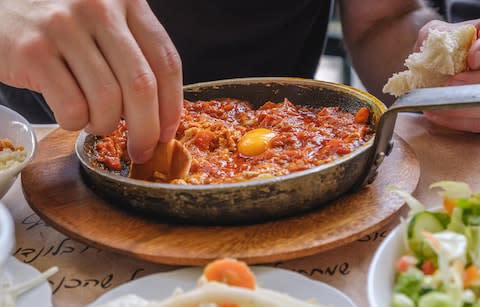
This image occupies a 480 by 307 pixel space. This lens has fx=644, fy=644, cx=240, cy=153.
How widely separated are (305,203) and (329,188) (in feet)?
0.22

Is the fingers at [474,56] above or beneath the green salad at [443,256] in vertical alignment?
above

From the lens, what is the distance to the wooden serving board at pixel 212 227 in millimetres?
1299

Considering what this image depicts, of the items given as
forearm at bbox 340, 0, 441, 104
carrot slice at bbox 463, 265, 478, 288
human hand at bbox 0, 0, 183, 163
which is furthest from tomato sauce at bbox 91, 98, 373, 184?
forearm at bbox 340, 0, 441, 104

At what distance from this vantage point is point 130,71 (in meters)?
1.42

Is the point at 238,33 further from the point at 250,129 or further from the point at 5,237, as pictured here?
the point at 5,237

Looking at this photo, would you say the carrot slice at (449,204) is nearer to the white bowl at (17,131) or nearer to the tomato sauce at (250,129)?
the tomato sauce at (250,129)

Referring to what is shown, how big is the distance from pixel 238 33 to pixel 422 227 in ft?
5.00

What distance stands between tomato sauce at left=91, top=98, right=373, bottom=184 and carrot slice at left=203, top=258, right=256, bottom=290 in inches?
19.3

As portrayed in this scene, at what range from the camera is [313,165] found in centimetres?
159

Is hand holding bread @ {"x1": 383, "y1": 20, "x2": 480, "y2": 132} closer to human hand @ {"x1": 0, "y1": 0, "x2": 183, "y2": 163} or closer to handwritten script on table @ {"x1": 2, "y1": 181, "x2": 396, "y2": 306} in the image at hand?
handwritten script on table @ {"x1": 2, "y1": 181, "x2": 396, "y2": 306}

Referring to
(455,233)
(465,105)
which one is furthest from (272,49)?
(455,233)

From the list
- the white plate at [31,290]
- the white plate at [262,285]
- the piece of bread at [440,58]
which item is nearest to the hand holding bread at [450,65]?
the piece of bread at [440,58]

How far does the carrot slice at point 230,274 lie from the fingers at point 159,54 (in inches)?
23.6

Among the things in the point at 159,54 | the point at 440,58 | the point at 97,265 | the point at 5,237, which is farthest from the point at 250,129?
the point at 5,237
